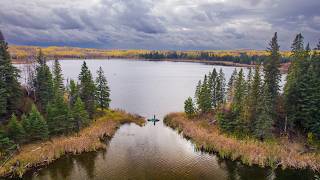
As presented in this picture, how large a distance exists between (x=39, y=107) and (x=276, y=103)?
48874 mm

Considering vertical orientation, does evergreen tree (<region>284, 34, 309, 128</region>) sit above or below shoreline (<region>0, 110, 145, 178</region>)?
above

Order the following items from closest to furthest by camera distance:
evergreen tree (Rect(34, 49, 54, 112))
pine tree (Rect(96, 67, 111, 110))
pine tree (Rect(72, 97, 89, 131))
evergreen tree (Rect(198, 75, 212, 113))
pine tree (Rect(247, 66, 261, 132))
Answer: pine tree (Rect(247, 66, 261, 132)) < pine tree (Rect(72, 97, 89, 131)) < evergreen tree (Rect(34, 49, 54, 112)) < evergreen tree (Rect(198, 75, 212, 113)) < pine tree (Rect(96, 67, 111, 110))

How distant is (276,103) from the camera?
176ft

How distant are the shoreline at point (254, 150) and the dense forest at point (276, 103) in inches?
116

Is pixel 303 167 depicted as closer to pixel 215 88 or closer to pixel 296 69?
pixel 296 69

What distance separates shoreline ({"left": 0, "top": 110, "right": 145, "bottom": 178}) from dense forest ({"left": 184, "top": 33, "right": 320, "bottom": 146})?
23.2 m

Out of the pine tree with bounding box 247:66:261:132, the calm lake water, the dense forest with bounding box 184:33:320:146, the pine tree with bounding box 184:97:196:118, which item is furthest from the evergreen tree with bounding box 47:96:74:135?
the pine tree with bounding box 247:66:261:132

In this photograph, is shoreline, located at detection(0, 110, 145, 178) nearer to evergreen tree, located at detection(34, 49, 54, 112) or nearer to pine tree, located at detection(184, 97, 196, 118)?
evergreen tree, located at detection(34, 49, 54, 112)

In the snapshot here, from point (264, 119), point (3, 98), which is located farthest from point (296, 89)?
point (3, 98)

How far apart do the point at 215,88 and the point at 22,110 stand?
4404 centimetres

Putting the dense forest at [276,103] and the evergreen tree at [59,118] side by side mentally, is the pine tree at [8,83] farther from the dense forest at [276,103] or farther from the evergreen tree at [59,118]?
the dense forest at [276,103]

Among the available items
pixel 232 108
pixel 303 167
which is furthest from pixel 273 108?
pixel 303 167

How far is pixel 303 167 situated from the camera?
39.0m

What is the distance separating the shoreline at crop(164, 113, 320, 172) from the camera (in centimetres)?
3966
